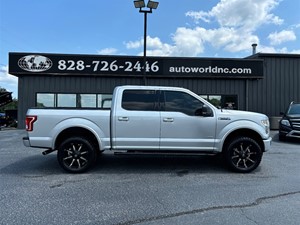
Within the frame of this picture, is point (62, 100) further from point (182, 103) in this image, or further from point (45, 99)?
point (182, 103)

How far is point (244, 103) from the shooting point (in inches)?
757

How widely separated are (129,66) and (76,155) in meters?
12.0

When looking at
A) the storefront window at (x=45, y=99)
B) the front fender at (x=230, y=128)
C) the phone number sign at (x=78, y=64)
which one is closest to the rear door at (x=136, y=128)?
the front fender at (x=230, y=128)

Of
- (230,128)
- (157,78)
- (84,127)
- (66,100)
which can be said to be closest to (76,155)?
(84,127)

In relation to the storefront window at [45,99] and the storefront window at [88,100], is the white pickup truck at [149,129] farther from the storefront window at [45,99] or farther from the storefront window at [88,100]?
the storefront window at [45,99]

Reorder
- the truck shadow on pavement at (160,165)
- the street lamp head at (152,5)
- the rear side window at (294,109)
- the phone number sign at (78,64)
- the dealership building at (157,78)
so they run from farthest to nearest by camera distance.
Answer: the dealership building at (157,78), the phone number sign at (78,64), the street lamp head at (152,5), the rear side window at (294,109), the truck shadow on pavement at (160,165)

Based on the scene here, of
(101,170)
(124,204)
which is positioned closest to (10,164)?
(101,170)

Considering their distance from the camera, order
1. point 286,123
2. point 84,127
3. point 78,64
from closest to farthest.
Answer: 1. point 84,127
2. point 286,123
3. point 78,64

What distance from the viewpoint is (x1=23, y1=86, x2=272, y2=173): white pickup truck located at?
676cm

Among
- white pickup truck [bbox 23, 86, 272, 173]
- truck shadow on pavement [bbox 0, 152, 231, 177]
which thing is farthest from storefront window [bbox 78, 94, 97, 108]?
white pickup truck [bbox 23, 86, 272, 173]

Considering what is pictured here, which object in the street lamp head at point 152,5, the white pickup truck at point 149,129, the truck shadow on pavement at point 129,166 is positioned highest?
the street lamp head at point 152,5

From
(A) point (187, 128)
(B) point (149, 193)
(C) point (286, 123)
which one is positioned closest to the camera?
(B) point (149, 193)

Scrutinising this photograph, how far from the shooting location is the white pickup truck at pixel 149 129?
6.76 metres

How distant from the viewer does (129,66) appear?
1817 cm
